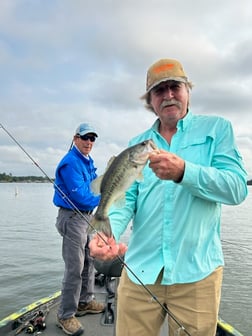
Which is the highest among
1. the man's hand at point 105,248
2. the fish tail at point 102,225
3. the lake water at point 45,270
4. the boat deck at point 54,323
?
the fish tail at point 102,225

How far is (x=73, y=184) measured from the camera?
531 cm

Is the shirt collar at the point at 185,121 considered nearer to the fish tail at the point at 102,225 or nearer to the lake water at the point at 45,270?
the fish tail at the point at 102,225

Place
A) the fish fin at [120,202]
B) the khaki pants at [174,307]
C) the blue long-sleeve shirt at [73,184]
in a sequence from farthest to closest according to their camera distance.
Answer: the blue long-sleeve shirt at [73,184] < the fish fin at [120,202] < the khaki pants at [174,307]

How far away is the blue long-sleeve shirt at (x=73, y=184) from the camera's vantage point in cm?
531

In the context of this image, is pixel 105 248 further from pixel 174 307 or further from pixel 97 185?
pixel 174 307

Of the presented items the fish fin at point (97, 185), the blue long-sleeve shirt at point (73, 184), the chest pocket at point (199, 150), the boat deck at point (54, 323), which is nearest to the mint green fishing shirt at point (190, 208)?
the chest pocket at point (199, 150)

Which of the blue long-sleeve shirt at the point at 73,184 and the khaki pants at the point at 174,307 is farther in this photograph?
the blue long-sleeve shirt at the point at 73,184

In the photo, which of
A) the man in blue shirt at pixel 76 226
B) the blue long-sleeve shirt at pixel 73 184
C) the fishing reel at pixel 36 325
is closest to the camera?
the fishing reel at pixel 36 325

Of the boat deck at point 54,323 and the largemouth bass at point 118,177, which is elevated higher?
the largemouth bass at point 118,177

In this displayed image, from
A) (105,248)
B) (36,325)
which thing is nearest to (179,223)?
(105,248)

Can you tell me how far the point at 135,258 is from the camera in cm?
286

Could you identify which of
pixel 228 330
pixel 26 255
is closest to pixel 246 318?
pixel 228 330

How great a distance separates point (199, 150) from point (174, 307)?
120cm

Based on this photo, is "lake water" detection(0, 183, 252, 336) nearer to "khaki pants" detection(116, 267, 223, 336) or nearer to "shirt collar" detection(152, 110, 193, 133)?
"khaki pants" detection(116, 267, 223, 336)
